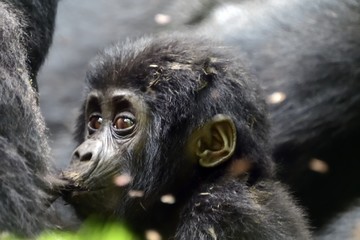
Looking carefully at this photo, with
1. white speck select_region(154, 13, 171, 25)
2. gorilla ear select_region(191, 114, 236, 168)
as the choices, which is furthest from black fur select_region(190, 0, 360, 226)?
gorilla ear select_region(191, 114, 236, 168)

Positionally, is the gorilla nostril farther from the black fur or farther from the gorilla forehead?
the black fur

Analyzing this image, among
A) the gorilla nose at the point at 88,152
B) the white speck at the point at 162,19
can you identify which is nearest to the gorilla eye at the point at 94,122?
the gorilla nose at the point at 88,152

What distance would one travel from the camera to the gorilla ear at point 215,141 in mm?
2521

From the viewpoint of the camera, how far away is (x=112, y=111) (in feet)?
8.50

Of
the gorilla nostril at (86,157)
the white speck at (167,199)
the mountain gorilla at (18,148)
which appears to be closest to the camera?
the mountain gorilla at (18,148)

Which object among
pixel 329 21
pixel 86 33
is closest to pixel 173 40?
pixel 329 21

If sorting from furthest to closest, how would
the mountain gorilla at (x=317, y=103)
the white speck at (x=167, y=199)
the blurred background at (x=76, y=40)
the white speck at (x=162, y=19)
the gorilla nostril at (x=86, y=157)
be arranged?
1. the white speck at (x=162, y=19)
2. the blurred background at (x=76, y=40)
3. the mountain gorilla at (x=317, y=103)
4. the white speck at (x=167, y=199)
5. the gorilla nostril at (x=86, y=157)

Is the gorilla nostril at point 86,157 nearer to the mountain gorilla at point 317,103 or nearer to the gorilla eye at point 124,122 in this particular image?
the gorilla eye at point 124,122

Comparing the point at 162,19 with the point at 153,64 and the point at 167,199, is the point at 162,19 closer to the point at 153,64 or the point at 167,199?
the point at 153,64

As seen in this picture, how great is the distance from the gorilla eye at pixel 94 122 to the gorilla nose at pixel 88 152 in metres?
0.13

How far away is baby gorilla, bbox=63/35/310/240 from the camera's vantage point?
2.43 metres

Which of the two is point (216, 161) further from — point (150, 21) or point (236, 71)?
point (150, 21)

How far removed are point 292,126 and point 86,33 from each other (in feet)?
4.27

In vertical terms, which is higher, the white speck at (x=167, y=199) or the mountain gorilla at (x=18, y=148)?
the mountain gorilla at (x=18, y=148)
